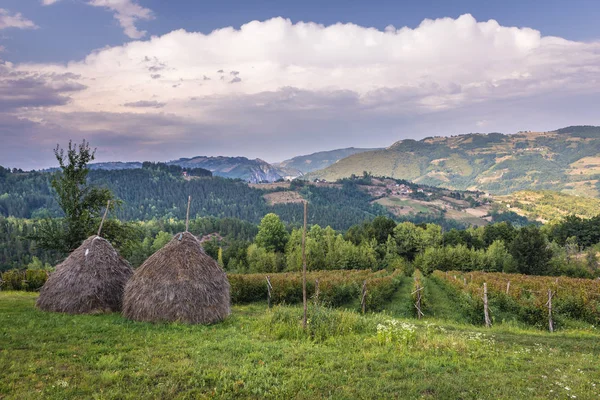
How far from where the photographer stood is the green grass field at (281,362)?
7539mm

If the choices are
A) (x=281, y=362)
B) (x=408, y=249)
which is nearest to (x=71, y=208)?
(x=281, y=362)

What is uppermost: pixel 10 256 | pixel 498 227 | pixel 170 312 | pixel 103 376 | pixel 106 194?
pixel 106 194

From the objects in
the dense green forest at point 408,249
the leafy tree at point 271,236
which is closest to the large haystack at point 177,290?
Answer: the dense green forest at point 408,249

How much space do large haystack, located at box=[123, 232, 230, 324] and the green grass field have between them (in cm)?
94

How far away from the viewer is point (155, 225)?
500 feet

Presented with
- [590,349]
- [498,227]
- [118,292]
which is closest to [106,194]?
[118,292]

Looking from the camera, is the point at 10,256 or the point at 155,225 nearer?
the point at 10,256

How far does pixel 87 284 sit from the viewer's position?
647 inches

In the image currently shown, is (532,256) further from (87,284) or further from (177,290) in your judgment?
(87,284)

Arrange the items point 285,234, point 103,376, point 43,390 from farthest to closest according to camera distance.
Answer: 1. point 285,234
2. point 103,376
3. point 43,390

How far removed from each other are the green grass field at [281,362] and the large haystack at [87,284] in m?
2.40

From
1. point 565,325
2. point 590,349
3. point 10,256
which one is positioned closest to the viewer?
point 590,349

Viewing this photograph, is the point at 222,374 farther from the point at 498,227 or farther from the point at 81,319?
the point at 498,227

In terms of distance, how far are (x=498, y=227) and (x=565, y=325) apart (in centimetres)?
6730
